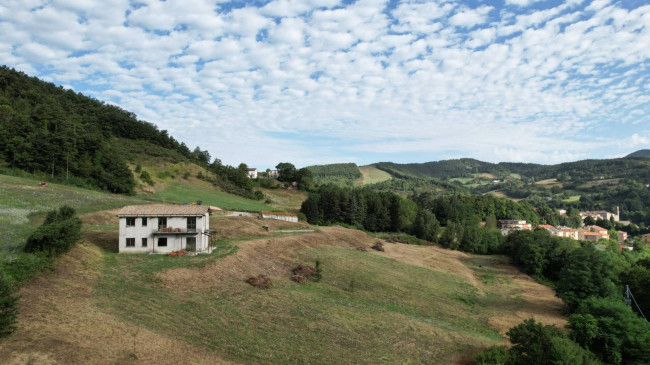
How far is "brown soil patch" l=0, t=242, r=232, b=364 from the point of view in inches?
562

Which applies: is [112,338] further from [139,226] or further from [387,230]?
[387,230]

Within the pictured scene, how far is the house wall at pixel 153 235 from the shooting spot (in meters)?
31.3

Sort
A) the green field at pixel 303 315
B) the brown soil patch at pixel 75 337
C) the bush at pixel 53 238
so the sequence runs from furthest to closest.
A: the bush at pixel 53 238 → the green field at pixel 303 315 → the brown soil patch at pixel 75 337

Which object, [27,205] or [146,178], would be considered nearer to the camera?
[27,205]

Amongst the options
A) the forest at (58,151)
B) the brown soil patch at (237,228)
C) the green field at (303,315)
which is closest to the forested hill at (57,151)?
the forest at (58,151)

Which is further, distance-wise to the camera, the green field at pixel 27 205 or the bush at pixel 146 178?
the bush at pixel 146 178

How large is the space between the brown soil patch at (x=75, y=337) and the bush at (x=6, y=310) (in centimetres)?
35

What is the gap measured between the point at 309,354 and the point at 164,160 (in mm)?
99401

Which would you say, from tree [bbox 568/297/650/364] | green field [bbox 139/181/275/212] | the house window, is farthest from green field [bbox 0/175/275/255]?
tree [bbox 568/297/650/364]

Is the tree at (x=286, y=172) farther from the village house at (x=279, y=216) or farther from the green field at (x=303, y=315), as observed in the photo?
the green field at (x=303, y=315)

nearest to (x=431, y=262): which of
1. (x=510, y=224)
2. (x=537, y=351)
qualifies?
(x=537, y=351)

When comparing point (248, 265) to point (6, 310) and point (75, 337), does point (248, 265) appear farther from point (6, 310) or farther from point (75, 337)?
point (6, 310)

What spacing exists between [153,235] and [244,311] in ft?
48.0

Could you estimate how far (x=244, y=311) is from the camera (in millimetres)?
22344
